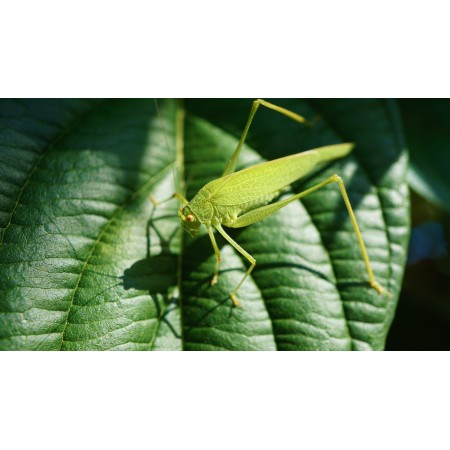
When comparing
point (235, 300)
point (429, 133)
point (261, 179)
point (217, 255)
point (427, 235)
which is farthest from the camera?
point (429, 133)

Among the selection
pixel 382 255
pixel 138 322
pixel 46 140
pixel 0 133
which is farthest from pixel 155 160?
pixel 382 255

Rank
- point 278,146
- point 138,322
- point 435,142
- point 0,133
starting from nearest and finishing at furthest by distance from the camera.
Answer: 1. point 138,322
2. point 0,133
3. point 278,146
4. point 435,142

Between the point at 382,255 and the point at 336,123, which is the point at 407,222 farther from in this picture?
the point at 336,123

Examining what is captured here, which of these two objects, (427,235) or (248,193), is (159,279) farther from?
(427,235)

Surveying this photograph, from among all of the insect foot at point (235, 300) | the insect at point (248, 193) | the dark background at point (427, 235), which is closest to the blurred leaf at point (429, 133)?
the dark background at point (427, 235)

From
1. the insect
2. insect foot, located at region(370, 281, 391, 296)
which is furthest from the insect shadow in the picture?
insect foot, located at region(370, 281, 391, 296)

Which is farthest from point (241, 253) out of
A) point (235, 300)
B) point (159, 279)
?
point (159, 279)

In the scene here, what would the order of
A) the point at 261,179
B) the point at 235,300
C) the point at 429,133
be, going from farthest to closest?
1. the point at 429,133
2. the point at 261,179
3. the point at 235,300
